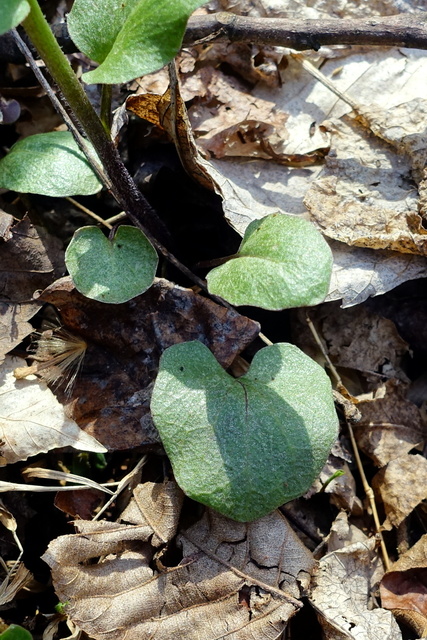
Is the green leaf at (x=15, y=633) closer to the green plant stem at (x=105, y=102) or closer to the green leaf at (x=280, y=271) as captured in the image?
the green leaf at (x=280, y=271)

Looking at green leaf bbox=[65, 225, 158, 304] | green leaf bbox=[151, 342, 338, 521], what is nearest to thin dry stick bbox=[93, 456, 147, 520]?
green leaf bbox=[151, 342, 338, 521]

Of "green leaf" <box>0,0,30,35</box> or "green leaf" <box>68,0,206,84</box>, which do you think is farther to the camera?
"green leaf" <box>68,0,206,84</box>

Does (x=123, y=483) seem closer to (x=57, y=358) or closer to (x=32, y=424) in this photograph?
(x=32, y=424)

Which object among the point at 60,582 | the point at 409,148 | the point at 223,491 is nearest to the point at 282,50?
the point at 409,148

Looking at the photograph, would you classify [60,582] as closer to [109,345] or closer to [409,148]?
[109,345]

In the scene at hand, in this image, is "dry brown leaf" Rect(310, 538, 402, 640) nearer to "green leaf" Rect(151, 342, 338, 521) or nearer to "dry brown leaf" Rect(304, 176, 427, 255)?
"green leaf" Rect(151, 342, 338, 521)

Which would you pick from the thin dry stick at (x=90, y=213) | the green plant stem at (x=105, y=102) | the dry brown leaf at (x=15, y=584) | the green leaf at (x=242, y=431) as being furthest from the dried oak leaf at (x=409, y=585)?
the green plant stem at (x=105, y=102)

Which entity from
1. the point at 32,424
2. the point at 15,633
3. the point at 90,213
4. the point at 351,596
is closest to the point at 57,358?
the point at 32,424
